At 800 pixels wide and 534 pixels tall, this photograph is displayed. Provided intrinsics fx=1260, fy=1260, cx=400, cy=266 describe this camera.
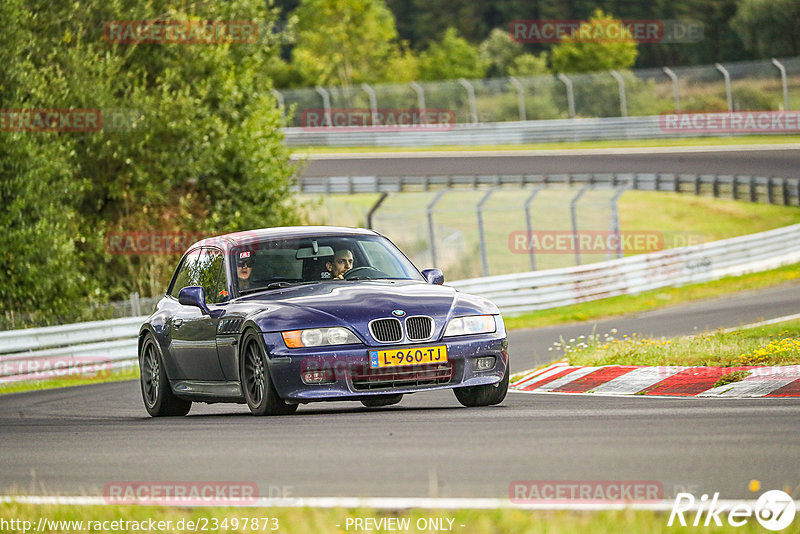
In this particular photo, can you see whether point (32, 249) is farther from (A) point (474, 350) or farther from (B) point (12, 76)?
(A) point (474, 350)

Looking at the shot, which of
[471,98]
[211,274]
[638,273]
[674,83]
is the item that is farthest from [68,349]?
[471,98]

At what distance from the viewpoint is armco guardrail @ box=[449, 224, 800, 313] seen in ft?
79.4

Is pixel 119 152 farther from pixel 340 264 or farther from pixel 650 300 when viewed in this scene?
pixel 340 264

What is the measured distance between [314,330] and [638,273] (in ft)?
61.0

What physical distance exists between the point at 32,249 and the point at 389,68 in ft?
205

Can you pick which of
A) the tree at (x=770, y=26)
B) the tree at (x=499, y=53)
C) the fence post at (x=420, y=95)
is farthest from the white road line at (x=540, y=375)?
the tree at (x=499, y=53)

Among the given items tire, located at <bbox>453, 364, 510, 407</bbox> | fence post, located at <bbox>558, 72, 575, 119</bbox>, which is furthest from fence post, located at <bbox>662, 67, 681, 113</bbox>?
tire, located at <bbox>453, 364, 510, 407</bbox>

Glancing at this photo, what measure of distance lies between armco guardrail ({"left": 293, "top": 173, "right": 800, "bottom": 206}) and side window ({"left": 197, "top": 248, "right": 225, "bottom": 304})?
28767mm

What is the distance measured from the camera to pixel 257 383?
9148 mm

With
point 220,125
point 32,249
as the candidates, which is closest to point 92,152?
point 220,125

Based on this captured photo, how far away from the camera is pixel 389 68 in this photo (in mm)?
81875

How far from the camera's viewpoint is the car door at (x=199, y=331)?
391 inches

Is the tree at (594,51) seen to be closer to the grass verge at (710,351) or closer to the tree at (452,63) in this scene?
the tree at (452,63)

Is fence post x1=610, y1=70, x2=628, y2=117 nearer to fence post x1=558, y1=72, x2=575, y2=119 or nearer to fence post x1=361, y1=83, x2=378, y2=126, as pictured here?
fence post x1=558, y1=72, x2=575, y2=119
